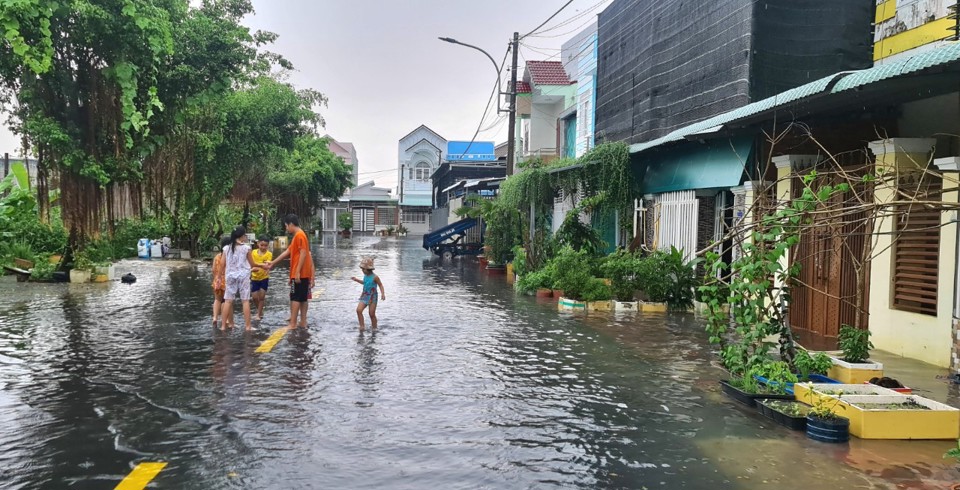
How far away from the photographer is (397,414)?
6793 millimetres

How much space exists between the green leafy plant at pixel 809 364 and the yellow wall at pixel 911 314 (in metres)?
1.46

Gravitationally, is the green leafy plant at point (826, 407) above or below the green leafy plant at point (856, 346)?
below

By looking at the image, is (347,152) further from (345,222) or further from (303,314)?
(303,314)

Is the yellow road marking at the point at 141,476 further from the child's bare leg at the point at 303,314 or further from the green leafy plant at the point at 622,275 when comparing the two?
the green leafy plant at the point at 622,275

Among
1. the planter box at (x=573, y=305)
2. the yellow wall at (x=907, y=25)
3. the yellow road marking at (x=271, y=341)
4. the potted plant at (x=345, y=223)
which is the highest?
the yellow wall at (x=907, y=25)

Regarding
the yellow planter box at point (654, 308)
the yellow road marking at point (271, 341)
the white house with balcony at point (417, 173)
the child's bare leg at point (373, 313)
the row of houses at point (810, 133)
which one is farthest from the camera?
the white house with balcony at point (417, 173)

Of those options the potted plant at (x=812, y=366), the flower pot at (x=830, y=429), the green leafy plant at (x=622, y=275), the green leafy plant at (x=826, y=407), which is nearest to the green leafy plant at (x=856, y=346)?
the potted plant at (x=812, y=366)

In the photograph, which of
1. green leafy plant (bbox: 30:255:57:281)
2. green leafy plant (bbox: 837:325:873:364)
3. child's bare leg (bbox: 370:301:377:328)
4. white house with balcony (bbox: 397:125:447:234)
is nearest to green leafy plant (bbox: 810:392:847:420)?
green leafy plant (bbox: 837:325:873:364)

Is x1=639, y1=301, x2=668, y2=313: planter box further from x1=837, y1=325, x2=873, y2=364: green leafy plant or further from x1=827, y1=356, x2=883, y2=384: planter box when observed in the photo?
x1=827, y1=356, x2=883, y2=384: planter box

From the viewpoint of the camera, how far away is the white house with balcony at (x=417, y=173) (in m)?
71.9

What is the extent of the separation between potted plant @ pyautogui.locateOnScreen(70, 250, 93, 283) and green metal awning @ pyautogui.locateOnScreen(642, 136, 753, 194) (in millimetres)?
14164

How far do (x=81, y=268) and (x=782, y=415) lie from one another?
1775cm

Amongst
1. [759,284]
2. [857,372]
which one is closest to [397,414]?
[759,284]

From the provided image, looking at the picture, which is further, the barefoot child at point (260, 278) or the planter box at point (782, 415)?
the barefoot child at point (260, 278)
